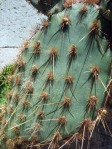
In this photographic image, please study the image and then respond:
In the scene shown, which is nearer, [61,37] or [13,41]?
[61,37]

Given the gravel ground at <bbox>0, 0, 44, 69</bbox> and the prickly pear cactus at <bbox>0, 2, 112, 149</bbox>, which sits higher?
the gravel ground at <bbox>0, 0, 44, 69</bbox>

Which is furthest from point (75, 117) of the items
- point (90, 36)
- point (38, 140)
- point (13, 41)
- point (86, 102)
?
point (13, 41)

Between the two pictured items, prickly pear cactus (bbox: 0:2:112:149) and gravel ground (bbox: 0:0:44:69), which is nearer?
prickly pear cactus (bbox: 0:2:112:149)

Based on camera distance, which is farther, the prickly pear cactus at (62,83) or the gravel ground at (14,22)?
the gravel ground at (14,22)

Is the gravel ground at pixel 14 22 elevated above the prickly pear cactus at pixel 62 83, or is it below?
above

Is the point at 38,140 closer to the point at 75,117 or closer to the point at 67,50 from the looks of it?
the point at 75,117
